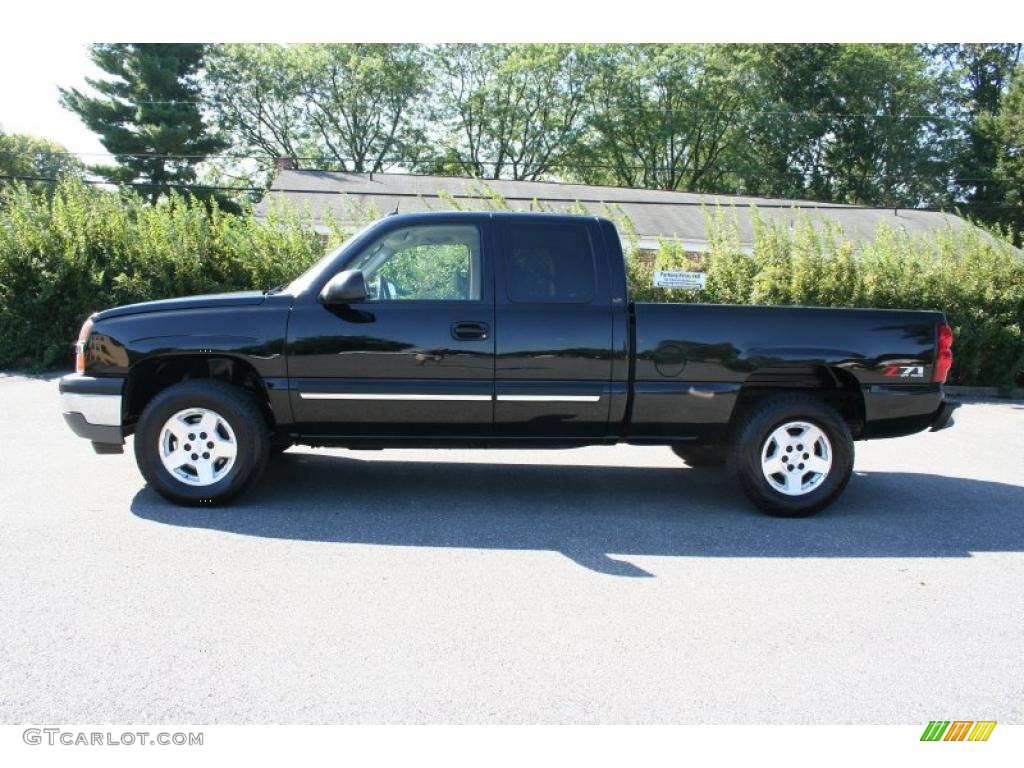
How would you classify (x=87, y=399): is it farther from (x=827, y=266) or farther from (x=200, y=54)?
(x=200, y=54)

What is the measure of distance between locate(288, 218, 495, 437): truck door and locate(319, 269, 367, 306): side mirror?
0.19 meters

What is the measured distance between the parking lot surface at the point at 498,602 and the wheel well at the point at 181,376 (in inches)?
25.6

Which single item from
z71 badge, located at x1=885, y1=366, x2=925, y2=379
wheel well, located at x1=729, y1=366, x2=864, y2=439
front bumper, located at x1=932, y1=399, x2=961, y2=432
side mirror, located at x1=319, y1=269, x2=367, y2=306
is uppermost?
side mirror, located at x1=319, y1=269, x2=367, y2=306

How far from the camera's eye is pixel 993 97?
45219 mm

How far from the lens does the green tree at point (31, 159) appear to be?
164 ft

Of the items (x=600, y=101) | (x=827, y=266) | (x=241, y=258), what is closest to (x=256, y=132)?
(x=600, y=101)

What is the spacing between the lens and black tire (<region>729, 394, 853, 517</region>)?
565 cm

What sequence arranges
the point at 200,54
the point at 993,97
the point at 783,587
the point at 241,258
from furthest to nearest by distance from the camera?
the point at 993,97 → the point at 200,54 → the point at 241,258 → the point at 783,587

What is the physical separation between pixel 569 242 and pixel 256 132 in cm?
4766

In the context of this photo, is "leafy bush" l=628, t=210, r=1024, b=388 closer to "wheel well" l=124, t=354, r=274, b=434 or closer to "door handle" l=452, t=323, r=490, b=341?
"door handle" l=452, t=323, r=490, b=341

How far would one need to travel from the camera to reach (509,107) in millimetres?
47219

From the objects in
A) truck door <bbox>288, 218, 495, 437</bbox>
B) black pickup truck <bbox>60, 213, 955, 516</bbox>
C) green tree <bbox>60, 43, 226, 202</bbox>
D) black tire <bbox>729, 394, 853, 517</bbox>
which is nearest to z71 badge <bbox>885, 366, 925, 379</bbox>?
black pickup truck <bbox>60, 213, 955, 516</bbox>

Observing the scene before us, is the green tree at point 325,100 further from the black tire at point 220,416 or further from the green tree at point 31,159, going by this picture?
the black tire at point 220,416
